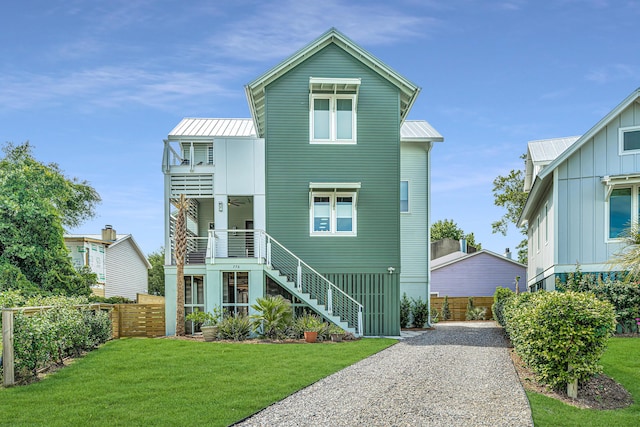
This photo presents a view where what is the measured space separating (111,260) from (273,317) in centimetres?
2439

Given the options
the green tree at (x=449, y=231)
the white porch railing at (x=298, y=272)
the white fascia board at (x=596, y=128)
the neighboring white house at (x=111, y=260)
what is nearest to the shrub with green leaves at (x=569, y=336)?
the white porch railing at (x=298, y=272)

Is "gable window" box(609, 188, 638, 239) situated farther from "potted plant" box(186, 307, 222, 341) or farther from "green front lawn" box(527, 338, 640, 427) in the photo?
"potted plant" box(186, 307, 222, 341)

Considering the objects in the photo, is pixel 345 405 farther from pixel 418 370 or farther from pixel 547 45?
pixel 547 45

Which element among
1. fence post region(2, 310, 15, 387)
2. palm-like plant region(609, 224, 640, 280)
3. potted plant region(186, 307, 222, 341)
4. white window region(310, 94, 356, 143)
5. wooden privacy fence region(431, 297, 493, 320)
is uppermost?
white window region(310, 94, 356, 143)

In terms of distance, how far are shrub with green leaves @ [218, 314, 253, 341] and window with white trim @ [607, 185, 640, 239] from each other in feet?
37.3

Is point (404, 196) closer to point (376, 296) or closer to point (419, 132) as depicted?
point (419, 132)

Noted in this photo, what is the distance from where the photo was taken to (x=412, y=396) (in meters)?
10.2

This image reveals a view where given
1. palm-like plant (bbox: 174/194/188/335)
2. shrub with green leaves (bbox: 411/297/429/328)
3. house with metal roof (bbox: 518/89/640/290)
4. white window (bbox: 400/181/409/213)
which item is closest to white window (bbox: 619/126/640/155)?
house with metal roof (bbox: 518/89/640/290)

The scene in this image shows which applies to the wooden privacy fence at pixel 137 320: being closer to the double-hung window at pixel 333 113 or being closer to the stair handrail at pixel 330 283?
the stair handrail at pixel 330 283

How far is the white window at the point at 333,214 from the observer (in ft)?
69.0

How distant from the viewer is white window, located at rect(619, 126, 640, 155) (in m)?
19.1

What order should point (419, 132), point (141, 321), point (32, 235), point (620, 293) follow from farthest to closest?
1. point (419, 132)
2. point (32, 235)
3. point (141, 321)
4. point (620, 293)

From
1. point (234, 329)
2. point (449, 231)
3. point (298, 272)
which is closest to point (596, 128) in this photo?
point (298, 272)

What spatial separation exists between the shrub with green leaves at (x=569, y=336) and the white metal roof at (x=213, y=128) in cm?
1564
